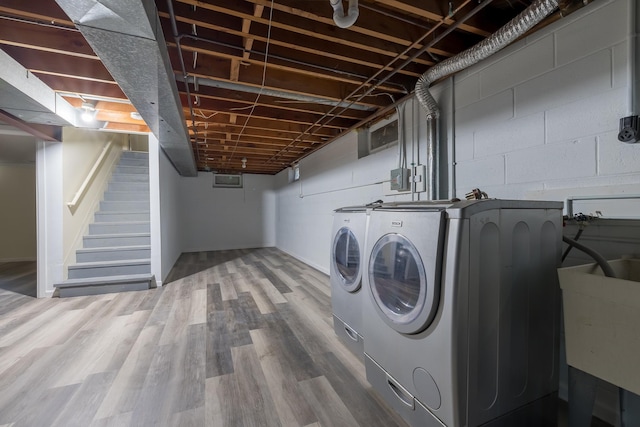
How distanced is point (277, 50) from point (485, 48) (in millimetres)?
1433

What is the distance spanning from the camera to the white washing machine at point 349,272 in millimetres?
1834

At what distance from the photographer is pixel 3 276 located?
421 cm

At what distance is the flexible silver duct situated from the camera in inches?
51.1

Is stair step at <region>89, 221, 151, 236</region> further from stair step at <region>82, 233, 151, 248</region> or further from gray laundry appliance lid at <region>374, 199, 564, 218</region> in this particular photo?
gray laundry appliance lid at <region>374, 199, 564, 218</region>

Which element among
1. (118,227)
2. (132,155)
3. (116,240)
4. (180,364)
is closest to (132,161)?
(132,155)

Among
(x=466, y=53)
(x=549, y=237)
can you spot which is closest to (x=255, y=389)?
(x=549, y=237)

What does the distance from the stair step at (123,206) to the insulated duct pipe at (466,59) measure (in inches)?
194

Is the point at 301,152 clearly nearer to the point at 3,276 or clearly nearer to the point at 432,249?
the point at 432,249

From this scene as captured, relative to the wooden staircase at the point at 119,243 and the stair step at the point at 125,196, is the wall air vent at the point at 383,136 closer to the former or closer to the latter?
the wooden staircase at the point at 119,243

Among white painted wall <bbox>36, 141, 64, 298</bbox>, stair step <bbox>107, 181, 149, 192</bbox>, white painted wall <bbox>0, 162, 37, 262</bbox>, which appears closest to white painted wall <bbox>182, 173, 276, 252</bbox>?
stair step <bbox>107, 181, 149, 192</bbox>

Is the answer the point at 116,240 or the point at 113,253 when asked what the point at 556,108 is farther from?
the point at 116,240

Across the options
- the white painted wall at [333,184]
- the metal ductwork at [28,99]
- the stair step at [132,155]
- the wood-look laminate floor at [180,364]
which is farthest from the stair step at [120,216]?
the white painted wall at [333,184]

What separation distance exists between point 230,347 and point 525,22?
9.47 feet

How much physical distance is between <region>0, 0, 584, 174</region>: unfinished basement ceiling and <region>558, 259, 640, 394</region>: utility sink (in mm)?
1402
